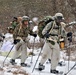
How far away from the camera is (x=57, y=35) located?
11.0 m

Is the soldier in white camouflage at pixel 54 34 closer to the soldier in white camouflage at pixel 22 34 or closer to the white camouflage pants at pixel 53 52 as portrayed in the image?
the white camouflage pants at pixel 53 52

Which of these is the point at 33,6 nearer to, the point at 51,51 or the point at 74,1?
the point at 74,1

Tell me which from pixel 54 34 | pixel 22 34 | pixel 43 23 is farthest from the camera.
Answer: pixel 22 34

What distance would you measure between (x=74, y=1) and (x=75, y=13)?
3.48 feet

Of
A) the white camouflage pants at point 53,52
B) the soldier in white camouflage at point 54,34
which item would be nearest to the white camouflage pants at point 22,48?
the white camouflage pants at point 53,52

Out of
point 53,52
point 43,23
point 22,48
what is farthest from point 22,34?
point 53,52

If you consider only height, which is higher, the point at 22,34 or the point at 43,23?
the point at 43,23

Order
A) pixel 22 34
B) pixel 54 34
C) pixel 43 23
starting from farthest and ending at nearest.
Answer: pixel 22 34 → pixel 43 23 → pixel 54 34

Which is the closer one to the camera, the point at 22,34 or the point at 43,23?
the point at 43,23

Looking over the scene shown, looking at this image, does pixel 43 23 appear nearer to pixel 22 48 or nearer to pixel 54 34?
pixel 54 34

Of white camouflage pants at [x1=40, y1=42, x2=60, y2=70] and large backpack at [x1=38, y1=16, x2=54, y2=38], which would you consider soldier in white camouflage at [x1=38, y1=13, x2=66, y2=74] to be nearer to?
white camouflage pants at [x1=40, y1=42, x2=60, y2=70]

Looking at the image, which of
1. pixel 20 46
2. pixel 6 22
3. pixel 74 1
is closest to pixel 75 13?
pixel 74 1

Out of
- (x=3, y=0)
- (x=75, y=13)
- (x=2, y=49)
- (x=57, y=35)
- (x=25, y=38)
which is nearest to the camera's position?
(x=57, y=35)

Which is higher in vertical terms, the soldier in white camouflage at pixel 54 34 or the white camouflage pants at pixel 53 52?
the soldier in white camouflage at pixel 54 34
